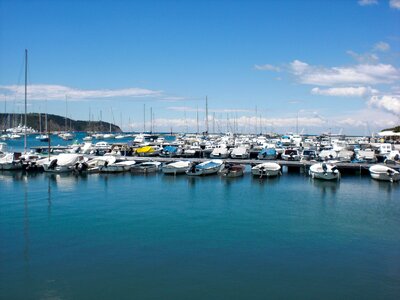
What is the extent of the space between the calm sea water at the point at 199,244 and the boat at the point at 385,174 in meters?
7.46

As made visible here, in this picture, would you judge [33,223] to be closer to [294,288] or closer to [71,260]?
[71,260]

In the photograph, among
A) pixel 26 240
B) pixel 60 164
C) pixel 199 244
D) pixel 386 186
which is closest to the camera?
pixel 199 244

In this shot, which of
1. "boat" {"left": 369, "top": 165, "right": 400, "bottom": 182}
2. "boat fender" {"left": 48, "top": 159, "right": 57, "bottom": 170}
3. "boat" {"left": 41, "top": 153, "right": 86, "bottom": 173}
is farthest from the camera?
"boat fender" {"left": 48, "top": 159, "right": 57, "bottom": 170}

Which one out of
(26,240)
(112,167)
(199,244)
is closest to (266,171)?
(112,167)

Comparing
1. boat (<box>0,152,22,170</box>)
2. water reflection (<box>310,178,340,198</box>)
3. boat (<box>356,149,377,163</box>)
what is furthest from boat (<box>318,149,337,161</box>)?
boat (<box>0,152,22,170</box>)

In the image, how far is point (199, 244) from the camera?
24.1 meters

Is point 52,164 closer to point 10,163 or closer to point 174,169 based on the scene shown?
point 10,163

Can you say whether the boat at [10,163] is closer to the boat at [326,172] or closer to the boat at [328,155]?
the boat at [326,172]

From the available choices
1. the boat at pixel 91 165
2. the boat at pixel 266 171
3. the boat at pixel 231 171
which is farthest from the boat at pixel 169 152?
the boat at pixel 266 171

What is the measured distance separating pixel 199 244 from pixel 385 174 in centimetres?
3558

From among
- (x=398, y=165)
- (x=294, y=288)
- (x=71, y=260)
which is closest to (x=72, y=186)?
(x=71, y=260)

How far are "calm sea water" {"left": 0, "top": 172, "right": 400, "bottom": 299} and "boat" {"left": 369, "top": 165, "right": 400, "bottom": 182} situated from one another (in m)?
7.46

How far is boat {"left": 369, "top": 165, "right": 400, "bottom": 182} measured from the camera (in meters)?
49.8

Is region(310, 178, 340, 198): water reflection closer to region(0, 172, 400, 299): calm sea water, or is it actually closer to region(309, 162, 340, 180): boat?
region(309, 162, 340, 180): boat
